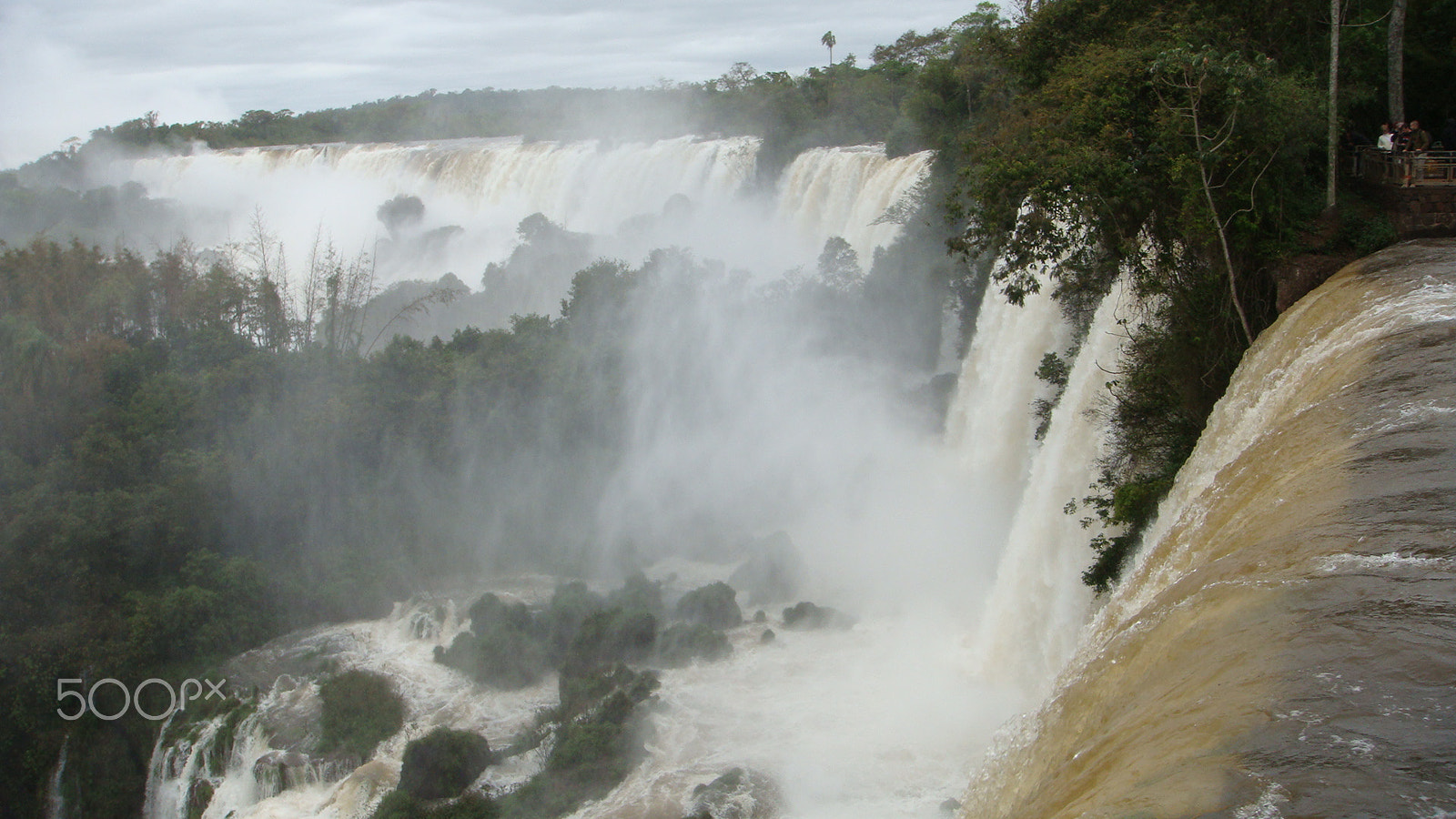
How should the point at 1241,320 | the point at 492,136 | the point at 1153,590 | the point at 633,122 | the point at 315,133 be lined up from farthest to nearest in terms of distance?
the point at 315,133 < the point at 492,136 < the point at 633,122 < the point at 1241,320 < the point at 1153,590

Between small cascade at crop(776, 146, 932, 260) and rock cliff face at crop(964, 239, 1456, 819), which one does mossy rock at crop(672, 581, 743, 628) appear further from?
small cascade at crop(776, 146, 932, 260)

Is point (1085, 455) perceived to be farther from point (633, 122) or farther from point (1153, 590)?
point (633, 122)

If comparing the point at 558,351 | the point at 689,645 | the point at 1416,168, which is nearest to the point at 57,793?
the point at 689,645

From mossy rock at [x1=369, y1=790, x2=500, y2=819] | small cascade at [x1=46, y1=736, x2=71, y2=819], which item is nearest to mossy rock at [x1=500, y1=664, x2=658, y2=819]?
mossy rock at [x1=369, y1=790, x2=500, y2=819]

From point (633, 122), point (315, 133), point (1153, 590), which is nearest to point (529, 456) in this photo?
point (1153, 590)

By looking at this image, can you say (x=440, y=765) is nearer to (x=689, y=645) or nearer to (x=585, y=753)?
(x=585, y=753)
